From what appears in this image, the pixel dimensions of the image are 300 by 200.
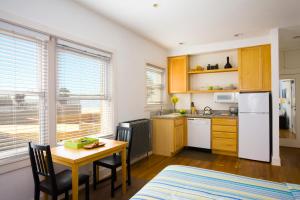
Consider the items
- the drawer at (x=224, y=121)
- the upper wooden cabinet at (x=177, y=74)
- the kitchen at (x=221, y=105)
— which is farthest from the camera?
the upper wooden cabinet at (x=177, y=74)

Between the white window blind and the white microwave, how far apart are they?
Answer: 2.80m

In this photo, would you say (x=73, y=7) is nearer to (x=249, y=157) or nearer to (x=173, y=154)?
(x=173, y=154)

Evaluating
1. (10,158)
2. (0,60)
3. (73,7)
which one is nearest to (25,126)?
(10,158)

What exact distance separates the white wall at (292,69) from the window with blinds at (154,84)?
3.31 m

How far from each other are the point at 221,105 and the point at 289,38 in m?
2.11

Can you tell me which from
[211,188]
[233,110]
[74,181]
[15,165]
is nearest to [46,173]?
[74,181]

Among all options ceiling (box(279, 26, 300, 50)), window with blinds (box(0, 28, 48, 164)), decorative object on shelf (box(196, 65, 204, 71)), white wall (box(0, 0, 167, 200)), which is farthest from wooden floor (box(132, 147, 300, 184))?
ceiling (box(279, 26, 300, 50))

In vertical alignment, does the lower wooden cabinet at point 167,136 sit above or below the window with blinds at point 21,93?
below

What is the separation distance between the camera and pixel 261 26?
3.45 metres

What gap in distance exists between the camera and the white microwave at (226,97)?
436 cm

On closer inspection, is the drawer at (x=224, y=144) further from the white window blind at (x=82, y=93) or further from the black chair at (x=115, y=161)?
the white window blind at (x=82, y=93)

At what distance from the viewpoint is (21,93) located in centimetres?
201

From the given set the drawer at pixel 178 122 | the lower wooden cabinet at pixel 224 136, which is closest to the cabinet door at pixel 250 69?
the lower wooden cabinet at pixel 224 136

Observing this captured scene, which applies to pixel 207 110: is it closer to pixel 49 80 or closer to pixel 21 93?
pixel 49 80
